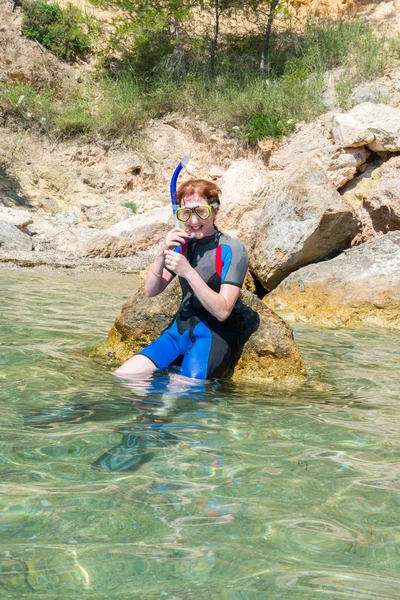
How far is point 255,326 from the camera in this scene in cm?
460

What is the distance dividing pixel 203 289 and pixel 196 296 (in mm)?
208

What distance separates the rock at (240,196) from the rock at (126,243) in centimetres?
120

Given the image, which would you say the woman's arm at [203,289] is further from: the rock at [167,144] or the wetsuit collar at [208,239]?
the rock at [167,144]

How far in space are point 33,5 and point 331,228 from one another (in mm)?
15017

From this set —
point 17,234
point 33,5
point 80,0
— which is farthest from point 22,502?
point 80,0

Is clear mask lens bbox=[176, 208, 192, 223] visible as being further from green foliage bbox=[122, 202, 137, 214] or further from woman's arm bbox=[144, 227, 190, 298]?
green foliage bbox=[122, 202, 137, 214]

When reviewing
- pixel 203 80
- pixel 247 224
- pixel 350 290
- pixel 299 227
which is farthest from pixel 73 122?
pixel 350 290

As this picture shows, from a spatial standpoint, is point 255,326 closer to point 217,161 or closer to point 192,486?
point 192,486

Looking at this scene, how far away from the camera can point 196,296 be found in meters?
3.94

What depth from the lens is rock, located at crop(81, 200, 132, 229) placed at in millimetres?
13969

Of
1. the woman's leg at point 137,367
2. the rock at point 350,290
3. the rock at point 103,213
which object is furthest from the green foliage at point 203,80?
the woman's leg at point 137,367

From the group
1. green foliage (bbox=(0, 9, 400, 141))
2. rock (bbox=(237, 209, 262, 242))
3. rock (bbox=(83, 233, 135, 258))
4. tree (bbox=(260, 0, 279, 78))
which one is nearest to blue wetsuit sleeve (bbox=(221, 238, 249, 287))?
rock (bbox=(237, 209, 262, 242))

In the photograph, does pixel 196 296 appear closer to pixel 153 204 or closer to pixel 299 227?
pixel 299 227

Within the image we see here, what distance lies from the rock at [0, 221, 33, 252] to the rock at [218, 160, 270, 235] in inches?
140
